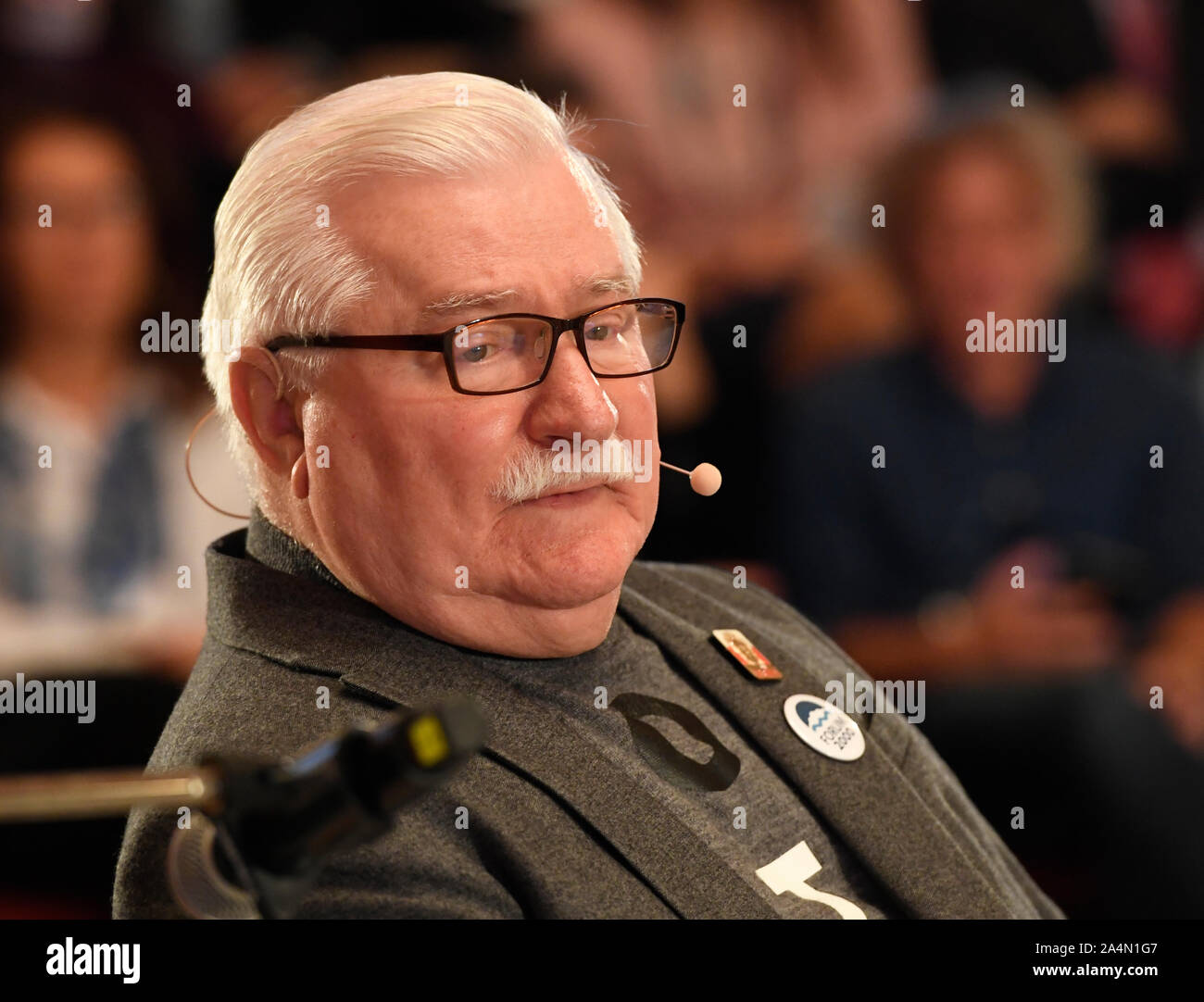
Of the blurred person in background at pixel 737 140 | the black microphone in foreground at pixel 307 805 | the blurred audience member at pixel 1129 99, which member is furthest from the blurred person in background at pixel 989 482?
the black microphone in foreground at pixel 307 805

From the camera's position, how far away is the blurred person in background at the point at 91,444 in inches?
125

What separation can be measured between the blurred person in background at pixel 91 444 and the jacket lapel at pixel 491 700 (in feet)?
5.16

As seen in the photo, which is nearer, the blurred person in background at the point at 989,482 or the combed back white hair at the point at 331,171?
the combed back white hair at the point at 331,171

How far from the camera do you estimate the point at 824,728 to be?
1.60 m

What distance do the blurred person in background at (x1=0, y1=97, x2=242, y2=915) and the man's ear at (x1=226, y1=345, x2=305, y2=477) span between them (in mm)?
1505

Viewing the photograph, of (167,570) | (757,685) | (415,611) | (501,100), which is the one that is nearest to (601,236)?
(501,100)

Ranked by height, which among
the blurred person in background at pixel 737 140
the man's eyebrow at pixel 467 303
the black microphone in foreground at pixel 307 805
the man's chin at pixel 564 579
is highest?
the blurred person in background at pixel 737 140

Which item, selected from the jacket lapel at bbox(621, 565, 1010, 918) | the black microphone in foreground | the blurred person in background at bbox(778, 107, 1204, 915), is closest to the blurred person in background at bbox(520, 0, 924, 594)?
the blurred person in background at bbox(778, 107, 1204, 915)

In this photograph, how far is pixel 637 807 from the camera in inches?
53.4

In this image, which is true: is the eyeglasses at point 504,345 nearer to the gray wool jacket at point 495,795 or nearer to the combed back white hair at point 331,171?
the combed back white hair at point 331,171

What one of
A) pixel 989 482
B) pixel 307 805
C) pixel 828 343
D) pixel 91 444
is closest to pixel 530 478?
pixel 307 805

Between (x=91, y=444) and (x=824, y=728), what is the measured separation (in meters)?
2.22

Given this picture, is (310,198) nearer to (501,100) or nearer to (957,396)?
(501,100)

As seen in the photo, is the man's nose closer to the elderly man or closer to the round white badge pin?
the elderly man
